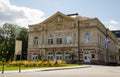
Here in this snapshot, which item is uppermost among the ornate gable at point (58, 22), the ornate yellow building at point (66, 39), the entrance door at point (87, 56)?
the ornate gable at point (58, 22)

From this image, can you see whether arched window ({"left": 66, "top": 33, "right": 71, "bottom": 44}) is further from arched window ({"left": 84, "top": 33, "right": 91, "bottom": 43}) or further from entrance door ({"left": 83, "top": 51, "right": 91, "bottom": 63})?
entrance door ({"left": 83, "top": 51, "right": 91, "bottom": 63})

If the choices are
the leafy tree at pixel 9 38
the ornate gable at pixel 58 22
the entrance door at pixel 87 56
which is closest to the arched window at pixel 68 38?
→ the ornate gable at pixel 58 22

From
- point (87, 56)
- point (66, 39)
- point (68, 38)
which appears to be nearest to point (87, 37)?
point (87, 56)

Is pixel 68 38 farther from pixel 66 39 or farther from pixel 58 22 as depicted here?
pixel 58 22

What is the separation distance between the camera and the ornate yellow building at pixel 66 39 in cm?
5847

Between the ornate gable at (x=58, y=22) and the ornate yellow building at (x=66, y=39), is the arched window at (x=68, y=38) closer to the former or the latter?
the ornate yellow building at (x=66, y=39)

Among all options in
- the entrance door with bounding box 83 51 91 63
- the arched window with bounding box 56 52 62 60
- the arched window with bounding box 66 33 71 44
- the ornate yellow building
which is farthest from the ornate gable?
the entrance door with bounding box 83 51 91 63

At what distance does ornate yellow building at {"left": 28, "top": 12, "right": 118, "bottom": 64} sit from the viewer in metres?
58.5

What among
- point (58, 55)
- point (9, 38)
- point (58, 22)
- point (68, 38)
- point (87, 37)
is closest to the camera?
point (87, 37)

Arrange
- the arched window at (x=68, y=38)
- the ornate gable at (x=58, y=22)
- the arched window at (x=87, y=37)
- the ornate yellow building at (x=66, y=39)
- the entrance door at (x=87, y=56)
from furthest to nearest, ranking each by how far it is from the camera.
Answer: the ornate gable at (x=58, y=22), the arched window at (x=68, y=38), the arched window at (x=87, y=37), the ornate yellow building at (x=66, y=39), the entrance door at (x=87, y=56)

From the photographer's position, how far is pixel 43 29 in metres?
67.9

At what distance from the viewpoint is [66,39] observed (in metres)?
63.1

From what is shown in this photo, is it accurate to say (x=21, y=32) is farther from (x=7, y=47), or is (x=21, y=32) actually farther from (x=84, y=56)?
(x=84, y=56)

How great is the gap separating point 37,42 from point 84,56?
1835 centimetres
